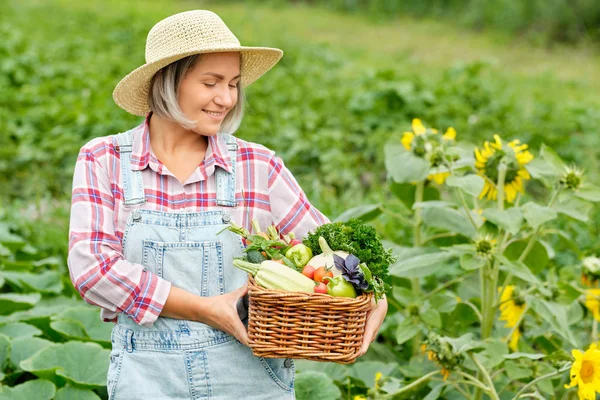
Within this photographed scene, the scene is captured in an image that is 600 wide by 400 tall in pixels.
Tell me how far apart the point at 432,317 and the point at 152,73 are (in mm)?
1128

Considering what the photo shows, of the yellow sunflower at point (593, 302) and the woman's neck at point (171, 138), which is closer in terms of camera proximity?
the woman's neck at point (171, 138)

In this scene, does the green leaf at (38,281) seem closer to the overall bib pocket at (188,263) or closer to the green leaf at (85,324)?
the green leaf at (85,324)

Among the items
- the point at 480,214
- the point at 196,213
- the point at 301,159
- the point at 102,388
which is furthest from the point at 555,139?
the point at 196,213

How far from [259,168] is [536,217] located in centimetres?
86

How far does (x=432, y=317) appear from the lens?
2.58 metres

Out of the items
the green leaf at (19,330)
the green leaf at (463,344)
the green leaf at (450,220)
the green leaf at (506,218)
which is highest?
the green leaf at (506,218)

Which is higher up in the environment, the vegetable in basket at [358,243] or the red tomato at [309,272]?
the vegetable in basket at [358,243]

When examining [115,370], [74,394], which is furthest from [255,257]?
[74,394]

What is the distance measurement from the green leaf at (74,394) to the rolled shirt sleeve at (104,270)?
2.36 feet

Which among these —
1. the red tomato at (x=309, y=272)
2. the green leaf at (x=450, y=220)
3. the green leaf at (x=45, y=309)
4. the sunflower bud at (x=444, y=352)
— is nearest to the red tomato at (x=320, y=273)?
the red tomato at (x=309, y=272)

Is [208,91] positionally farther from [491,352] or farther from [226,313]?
[491,352]

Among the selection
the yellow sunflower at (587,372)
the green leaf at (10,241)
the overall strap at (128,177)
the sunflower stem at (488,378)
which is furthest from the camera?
the green leaf at (10,241)

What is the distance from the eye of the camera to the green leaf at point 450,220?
2688 mm

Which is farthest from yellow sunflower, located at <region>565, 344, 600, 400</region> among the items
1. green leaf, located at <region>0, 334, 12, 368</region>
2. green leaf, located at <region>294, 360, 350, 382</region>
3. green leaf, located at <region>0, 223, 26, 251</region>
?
green leaf, located at <region>0, 223, 26, 251</region>
